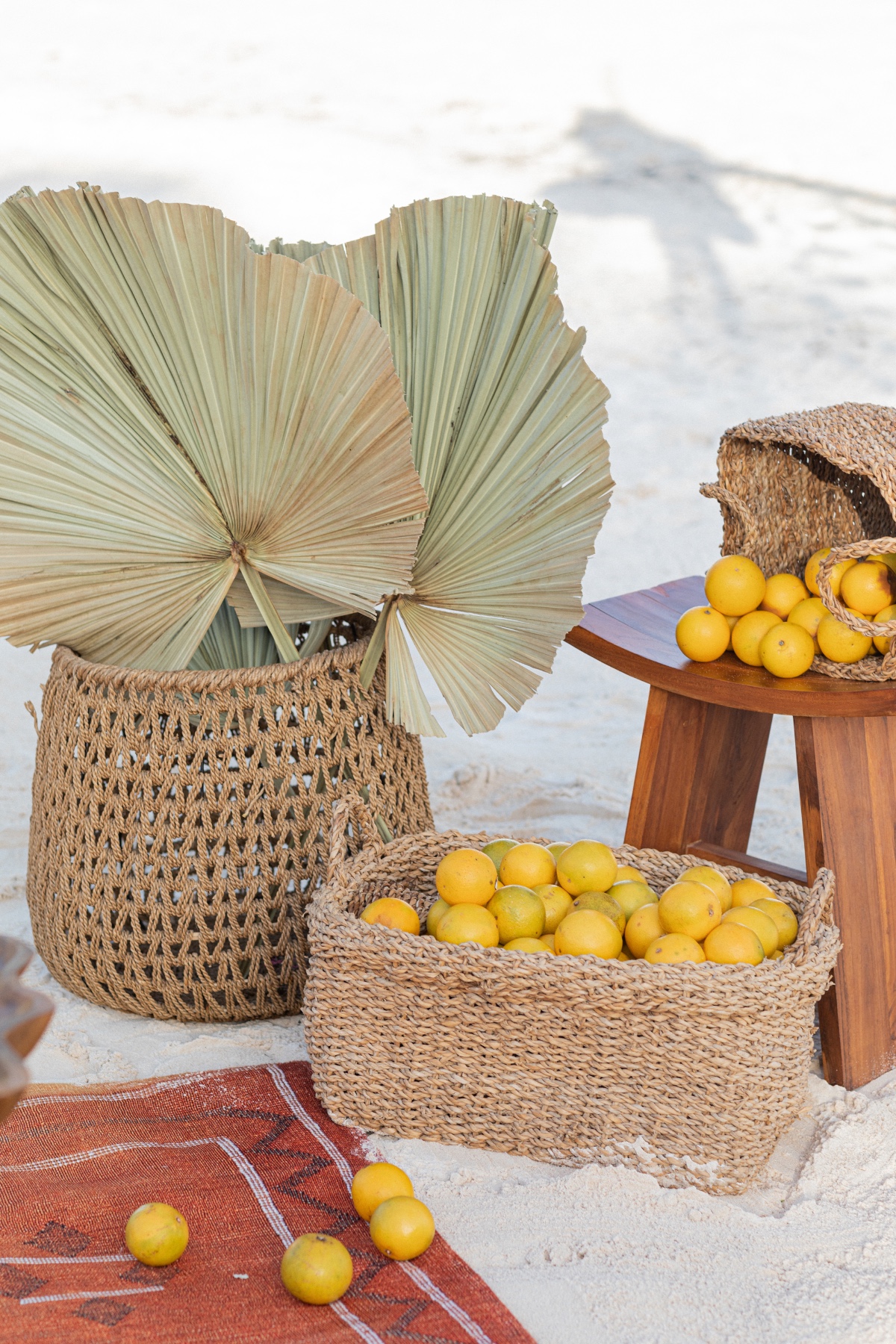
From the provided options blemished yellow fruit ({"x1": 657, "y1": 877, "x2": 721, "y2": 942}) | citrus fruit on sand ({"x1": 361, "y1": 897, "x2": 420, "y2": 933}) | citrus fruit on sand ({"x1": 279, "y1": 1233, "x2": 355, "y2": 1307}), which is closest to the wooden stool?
blemished yellow fruit ({"x1": 657, "y1": 877, "x2": 721, "y2": 942})

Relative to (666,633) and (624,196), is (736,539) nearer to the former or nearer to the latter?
(666,633)

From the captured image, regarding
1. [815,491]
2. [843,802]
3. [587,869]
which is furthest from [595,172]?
[587,869]

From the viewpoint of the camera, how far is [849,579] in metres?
1.62

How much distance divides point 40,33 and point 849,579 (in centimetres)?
702

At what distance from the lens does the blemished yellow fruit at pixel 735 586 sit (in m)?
1.70

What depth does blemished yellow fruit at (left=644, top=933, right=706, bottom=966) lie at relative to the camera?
1373 mm

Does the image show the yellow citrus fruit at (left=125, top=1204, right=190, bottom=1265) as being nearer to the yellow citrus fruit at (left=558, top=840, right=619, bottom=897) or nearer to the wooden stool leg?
the yellow citrus fruit at (left=558, top=840, right=619, bottom=897)

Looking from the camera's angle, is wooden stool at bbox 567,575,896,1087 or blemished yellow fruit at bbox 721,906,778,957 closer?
blemished yellow fruit at bbox 721,906,778,957

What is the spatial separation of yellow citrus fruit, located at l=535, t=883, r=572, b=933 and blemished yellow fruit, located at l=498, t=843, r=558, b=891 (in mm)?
40

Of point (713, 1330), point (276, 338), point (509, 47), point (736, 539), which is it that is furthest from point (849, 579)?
point (509, 47)

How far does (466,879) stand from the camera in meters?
1.49

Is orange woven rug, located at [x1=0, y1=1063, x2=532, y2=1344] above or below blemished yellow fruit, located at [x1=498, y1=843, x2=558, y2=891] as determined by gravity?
below

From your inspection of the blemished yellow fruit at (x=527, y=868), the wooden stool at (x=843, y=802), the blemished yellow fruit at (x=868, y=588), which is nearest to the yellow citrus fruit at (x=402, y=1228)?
the blemished yellow fruit at (x=527, y=868)

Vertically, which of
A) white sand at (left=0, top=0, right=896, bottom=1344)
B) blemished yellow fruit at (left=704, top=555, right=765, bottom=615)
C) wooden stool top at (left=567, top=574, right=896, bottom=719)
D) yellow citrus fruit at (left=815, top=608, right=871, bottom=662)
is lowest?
wooden stool top at (left=567, top=574, right=896, bottom=719)
